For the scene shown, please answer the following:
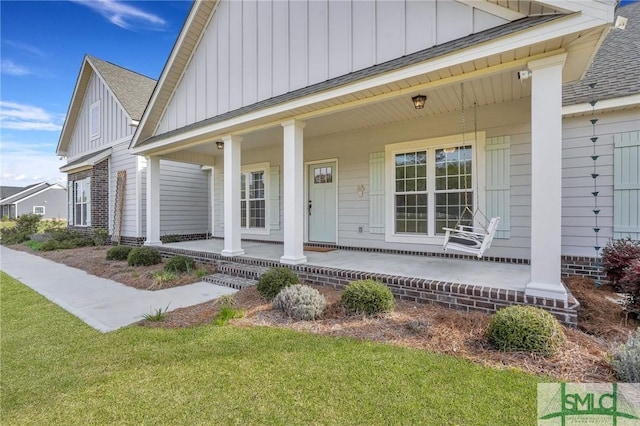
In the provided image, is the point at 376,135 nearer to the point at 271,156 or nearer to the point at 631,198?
the point at 271,156

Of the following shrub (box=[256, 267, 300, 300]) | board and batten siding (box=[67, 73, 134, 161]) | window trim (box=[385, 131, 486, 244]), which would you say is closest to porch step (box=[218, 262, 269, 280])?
shrub (box=[256, 267, 300, 300])

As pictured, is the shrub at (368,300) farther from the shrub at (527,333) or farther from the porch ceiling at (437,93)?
the porch ceiling at (437,93)

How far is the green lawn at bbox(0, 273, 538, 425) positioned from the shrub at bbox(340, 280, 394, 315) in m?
0.69

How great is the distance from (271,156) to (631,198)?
773 centimetres

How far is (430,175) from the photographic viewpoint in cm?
637

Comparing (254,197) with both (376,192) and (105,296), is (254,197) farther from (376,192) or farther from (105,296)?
(105,296)

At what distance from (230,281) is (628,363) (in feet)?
17.0

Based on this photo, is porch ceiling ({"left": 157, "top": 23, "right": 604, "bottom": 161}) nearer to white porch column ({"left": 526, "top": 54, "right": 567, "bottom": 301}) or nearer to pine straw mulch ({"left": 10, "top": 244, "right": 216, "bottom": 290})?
white porch column ({"left": 526, "top": 54, "right": 567, "bottom": 301})

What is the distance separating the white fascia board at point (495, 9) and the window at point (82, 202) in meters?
14.9

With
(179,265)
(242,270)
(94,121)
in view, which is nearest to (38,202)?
(94,121)

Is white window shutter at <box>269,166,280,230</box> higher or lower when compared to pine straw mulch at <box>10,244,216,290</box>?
higher

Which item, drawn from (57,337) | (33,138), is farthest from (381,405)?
(33,138)

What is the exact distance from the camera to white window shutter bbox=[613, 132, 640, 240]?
4.87m

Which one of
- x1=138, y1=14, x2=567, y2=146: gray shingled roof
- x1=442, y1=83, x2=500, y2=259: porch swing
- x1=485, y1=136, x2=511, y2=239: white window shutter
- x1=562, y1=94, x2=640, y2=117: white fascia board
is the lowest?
x1=442, y1=83, x2=500, y2=259: porch swing
